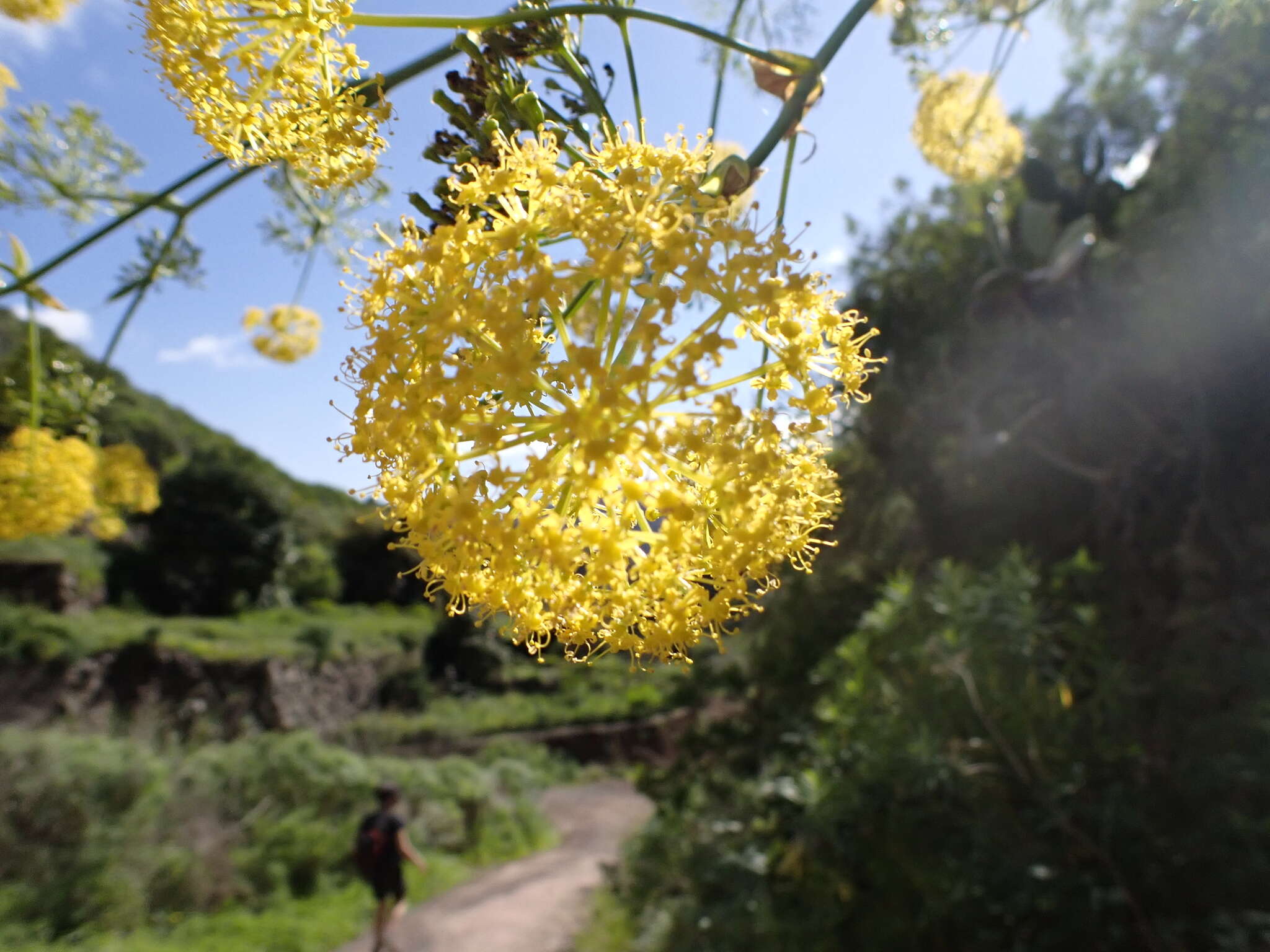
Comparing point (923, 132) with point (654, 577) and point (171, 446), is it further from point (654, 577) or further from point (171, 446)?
point (171, 446)

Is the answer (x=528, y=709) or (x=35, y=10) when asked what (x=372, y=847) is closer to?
(x=35, y=10)

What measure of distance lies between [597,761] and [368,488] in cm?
2014

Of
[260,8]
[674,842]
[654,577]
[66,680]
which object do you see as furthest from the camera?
[66,680]

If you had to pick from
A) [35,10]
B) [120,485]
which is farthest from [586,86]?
[120,485]

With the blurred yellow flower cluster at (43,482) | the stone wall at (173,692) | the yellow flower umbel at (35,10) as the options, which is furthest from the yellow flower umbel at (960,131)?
the stone wall at (173,692)

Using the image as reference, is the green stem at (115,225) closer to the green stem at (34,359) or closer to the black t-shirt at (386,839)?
the green stem at (34,359)

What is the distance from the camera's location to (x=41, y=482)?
115 inches

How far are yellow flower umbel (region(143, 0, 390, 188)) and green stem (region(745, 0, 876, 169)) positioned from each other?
26.5 inches

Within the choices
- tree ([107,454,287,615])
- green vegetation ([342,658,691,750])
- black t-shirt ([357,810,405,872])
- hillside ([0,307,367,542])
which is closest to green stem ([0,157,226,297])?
black t-shirt ([357,810,405,872])

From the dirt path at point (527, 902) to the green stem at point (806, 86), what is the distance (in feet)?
32.3

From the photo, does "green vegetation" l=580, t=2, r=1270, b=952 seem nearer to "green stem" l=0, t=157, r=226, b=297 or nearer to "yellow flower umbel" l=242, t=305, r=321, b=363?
"green stem" l=0, t=157, r=226, b=297

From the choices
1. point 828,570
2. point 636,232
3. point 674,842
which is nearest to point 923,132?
point 828,570

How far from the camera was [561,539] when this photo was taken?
113cm

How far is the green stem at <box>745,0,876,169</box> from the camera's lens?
1.25m
